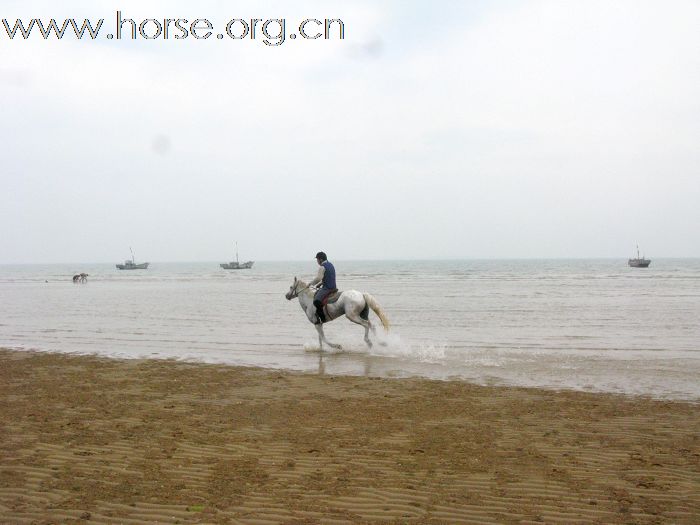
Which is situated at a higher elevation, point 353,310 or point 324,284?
point 324,284

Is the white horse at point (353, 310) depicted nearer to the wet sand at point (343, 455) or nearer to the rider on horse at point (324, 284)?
the rider on horse at point (324, 284)

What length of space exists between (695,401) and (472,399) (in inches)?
132

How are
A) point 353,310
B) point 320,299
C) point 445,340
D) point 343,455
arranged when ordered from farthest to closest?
point 445,340, point 320,299, point 353,310, point 343,455

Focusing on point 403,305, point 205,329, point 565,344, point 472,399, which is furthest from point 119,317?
point 472,399

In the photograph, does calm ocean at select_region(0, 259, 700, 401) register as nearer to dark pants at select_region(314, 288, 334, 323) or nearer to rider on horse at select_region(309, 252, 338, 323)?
dark pants at select_region(314, 288, 334, 323)

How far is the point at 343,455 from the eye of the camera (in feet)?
20.8

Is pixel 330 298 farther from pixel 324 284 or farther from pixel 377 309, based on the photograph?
pixel 377 309

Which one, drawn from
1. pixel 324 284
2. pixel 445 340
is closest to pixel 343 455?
pixel 324 284

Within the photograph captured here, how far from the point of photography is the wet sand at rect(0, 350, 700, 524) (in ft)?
16.2

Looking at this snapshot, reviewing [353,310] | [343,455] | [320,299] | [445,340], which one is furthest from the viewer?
[445,340]

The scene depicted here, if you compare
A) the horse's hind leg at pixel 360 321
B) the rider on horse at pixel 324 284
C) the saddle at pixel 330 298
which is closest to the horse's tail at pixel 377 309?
the horse's hind leg at pixel 360 321

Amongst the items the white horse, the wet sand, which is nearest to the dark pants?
the white horse

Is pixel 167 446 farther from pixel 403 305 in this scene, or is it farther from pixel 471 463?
pixel 403 305

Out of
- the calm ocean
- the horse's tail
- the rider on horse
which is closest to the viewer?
the calm ocean
